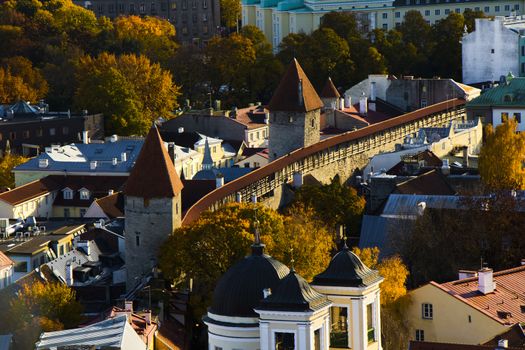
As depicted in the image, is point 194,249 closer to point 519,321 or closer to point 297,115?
point 519,321

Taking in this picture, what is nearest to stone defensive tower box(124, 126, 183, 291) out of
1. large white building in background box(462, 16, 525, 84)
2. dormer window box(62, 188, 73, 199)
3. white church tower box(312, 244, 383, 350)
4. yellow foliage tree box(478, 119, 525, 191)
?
yellow foliage tree box(478, 119, 525, 191)

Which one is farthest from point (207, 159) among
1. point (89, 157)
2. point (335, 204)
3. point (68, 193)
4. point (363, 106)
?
point (335, 204)

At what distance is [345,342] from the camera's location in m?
52.5

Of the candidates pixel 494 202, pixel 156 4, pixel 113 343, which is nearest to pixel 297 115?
pixel 494 202

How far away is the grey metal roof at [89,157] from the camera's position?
110 meters

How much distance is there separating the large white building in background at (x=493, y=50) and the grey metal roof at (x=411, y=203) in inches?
1901

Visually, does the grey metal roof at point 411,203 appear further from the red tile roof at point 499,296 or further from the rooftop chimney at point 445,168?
the red tile roof at point 499,296

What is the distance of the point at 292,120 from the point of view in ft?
349

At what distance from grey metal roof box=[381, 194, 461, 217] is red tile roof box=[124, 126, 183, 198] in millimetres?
9636

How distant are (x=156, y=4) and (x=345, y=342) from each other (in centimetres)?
14457

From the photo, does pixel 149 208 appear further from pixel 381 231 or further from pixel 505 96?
pixel 505 96

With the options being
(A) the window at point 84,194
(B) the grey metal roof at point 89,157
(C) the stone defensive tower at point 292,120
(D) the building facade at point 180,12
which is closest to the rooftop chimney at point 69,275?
(A) the window at point 84,194

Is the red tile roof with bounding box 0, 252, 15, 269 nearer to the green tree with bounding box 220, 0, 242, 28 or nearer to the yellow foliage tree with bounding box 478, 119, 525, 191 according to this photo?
the yellow foliage tree with bounding box 478, 119, 525, 191

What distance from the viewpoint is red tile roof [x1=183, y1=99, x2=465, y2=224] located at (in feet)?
287
